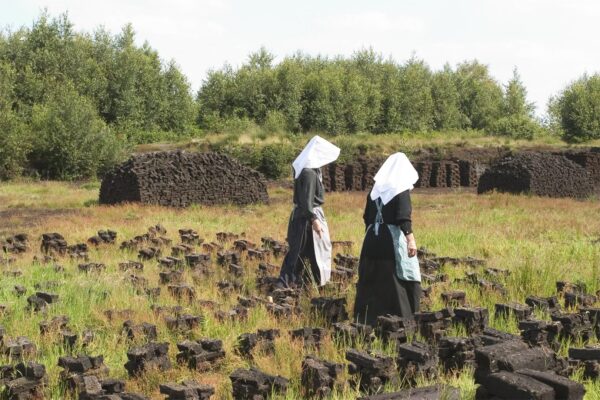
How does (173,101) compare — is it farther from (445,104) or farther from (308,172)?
(308,172)

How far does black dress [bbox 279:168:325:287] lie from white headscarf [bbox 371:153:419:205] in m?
1.88

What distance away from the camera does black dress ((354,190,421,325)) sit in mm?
8242

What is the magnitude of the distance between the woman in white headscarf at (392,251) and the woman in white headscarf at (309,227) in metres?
1.75

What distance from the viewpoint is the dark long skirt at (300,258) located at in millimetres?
10320

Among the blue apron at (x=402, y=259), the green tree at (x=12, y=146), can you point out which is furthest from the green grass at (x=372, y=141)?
the blue apron at (x=402, y=259)

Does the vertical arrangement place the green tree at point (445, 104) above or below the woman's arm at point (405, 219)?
above

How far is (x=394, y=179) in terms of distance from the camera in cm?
818

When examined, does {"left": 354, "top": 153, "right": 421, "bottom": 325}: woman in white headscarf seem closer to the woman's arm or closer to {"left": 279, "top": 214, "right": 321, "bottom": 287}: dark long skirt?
the woman's arm

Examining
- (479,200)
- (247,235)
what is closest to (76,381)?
(247,235)

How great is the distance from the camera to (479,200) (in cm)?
2522

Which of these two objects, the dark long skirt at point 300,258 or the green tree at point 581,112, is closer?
the dark long skirt at point 300,258

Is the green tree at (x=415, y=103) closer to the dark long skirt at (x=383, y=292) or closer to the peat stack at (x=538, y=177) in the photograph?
the peat stack at (x=538, y=177)

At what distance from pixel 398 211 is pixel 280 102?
48.8 m

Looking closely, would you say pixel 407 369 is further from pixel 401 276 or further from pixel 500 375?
pixel 401 276
